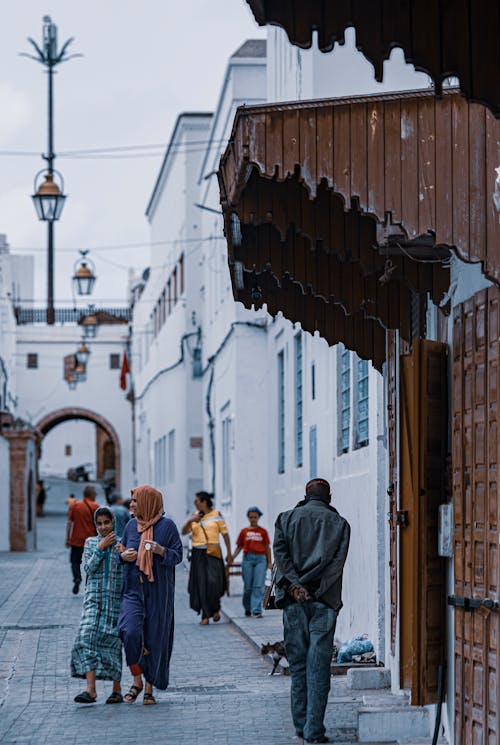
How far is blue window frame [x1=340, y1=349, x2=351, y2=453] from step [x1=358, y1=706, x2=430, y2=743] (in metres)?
5.22

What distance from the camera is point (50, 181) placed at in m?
17.5

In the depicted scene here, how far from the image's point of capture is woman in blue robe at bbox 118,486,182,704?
34.3 ft

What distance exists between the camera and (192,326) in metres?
34.4

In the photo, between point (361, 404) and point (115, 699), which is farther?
point (361, 404)

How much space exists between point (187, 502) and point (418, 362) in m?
26.2

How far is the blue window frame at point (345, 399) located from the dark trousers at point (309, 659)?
5.00m

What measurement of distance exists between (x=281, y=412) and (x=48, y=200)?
5.41 metres

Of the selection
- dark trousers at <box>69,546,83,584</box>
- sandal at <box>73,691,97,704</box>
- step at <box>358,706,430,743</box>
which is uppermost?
dark trousers at <box>69,546,83,584</box>

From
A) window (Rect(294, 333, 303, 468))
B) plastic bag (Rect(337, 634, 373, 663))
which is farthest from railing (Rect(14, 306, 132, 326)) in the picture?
plastic bag (Rect(337, 634, 373, 663))

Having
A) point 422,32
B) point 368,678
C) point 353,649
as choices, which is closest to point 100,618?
point 368,678

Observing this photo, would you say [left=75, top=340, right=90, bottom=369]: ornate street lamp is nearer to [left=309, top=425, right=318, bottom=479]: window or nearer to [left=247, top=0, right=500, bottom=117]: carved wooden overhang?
[left=309, top=425, right=318, bottom=479]: window

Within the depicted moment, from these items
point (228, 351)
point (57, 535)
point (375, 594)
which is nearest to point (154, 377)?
point (57, 535)

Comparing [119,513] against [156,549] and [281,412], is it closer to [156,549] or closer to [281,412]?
[281,412]

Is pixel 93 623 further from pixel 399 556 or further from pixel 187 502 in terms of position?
pixel 187 502
